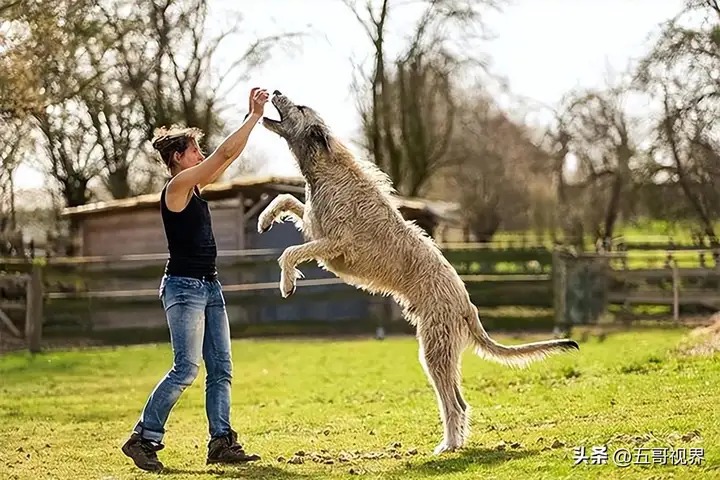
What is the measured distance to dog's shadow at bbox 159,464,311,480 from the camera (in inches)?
253

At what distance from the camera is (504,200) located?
41.6 m

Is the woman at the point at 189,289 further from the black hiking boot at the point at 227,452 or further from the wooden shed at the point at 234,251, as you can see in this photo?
the wooden shed at the point at 234,251

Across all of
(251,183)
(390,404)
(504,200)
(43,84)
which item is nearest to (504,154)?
(504,200)

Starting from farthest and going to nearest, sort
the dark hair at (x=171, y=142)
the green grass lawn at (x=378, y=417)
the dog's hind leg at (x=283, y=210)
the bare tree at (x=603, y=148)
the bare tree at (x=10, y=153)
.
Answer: the bare tree at (x=603, y=148) < the bare tree at (x=10, y=153) < the dog's hind leg at (x=283, y=210) < the dark hair at (x=171, y=142) < the green grass lawn at (x=378, y=417)

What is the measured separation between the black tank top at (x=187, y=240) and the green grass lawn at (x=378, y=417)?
53.9 inches

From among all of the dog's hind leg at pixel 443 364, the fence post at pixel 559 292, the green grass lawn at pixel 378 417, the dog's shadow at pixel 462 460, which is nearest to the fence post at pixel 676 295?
the fence post at pixel 559 292

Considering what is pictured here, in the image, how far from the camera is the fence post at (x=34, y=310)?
1716 centimetres

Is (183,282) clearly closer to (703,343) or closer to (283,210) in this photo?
(283,210)

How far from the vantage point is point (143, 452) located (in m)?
6.85

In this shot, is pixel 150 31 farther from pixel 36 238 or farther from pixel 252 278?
pixel 252 278

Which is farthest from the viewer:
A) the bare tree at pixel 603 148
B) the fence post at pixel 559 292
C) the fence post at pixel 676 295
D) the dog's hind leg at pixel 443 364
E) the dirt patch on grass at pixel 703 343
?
the bare tree at pixel 603 148

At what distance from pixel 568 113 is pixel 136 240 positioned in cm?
1467

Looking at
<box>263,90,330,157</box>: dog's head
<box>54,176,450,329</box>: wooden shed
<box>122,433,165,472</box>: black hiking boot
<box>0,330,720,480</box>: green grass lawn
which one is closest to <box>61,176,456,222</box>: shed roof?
<box>54,176,450,329</box>: wooden shed

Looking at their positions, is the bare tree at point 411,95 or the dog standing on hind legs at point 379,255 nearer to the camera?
the dog standing on hind legs at point 379,255
